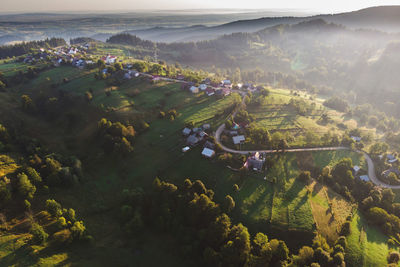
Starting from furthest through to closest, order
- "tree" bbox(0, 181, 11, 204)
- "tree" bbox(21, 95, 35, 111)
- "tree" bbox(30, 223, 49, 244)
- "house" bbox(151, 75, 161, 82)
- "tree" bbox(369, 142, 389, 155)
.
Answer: "house" bbox(151, 75, 161, 82) < "tree" bbox(21, 95, 35, 111) < "tree" bbox(369, 142, 389, 155) < "tree" bbox(0, 181, 11, 204) < "tree" bbox(30, 223, 49, 244)

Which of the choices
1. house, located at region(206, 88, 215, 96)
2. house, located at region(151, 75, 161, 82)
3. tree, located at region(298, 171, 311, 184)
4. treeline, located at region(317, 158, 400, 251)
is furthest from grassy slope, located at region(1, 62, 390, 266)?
house, located at region(151, 75, 161, 82)

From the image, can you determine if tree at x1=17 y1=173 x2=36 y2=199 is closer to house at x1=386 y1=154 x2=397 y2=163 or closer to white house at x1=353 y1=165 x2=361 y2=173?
white house at x1=353 y1=165 x2=361 y2=173

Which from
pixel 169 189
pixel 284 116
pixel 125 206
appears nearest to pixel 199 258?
pixel 169 189

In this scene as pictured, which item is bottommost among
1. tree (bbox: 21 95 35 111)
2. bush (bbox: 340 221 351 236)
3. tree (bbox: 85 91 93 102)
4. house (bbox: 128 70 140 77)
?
bush (bbox: 340 221 351 236)

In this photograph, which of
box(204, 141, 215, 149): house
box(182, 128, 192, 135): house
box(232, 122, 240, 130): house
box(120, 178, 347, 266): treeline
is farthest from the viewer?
box(232, 122, 240, 130): house

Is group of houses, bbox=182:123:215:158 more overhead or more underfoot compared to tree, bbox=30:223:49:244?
more overhead

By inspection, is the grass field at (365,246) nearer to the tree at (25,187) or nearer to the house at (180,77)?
the tree at (25,187)
